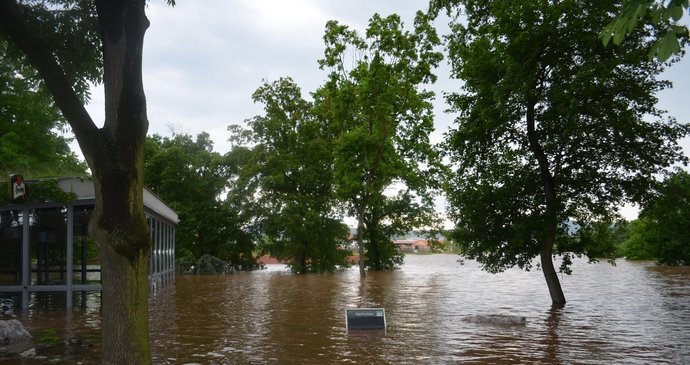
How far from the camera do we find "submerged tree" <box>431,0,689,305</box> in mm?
15453

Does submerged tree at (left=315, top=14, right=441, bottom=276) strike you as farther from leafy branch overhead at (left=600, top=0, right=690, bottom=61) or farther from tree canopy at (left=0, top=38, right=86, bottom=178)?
leafy branch overhead at (left=600, top=0, right=690, bottom=61)

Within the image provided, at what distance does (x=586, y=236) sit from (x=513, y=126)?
370 centimetres

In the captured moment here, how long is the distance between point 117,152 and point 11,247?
1977cm

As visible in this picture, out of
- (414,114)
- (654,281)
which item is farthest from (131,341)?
(414,114)

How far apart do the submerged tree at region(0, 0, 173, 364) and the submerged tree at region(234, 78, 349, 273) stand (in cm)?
3249

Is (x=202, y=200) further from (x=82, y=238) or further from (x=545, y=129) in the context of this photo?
(x=545, y=129)

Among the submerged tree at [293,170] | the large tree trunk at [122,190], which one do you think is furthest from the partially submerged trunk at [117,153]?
the submerged tree at [293,170]

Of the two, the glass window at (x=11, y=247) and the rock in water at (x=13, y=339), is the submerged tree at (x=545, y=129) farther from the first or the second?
the glass window at (x=11, y=247)

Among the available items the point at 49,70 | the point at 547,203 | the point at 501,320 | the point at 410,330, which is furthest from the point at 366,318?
the point at 49,70

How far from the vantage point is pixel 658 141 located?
15.8 metres

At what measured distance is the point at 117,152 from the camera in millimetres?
6035

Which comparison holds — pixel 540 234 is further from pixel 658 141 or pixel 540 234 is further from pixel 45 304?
pixel 45 304

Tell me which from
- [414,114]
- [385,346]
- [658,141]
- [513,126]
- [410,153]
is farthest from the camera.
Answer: [410,153]

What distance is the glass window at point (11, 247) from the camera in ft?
57.9
